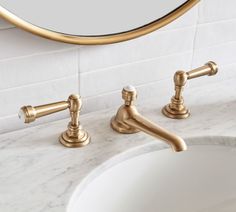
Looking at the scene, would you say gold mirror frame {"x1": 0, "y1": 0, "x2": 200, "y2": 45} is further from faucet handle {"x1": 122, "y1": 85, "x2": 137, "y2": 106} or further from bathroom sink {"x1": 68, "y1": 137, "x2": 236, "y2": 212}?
bathroom sink {"x1": 68, "y1": 137, "x2": 236, "y2": 212}

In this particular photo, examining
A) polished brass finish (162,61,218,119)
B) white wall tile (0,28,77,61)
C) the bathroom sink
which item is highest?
white wall tile (0,28,77,61)

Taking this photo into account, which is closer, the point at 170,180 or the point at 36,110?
the point at 36,110

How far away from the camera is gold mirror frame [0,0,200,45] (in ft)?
2.80

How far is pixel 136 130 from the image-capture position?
3.28ft

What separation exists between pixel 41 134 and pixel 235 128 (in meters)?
0.39

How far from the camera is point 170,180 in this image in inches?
40.4

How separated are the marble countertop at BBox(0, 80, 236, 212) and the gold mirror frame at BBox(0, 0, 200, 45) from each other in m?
0.17

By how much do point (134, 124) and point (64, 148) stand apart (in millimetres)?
138

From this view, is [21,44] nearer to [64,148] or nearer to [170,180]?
[64,148]

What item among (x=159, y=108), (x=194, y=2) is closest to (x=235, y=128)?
(x=159, y=108)

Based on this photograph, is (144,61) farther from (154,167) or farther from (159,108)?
(154,167)

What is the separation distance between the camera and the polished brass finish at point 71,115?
34.6 inches

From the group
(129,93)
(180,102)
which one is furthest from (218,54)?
(129,93)

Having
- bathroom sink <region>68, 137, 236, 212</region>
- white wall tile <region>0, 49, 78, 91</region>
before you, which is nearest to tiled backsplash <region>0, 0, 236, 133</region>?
white wall tile <region>0, 49, 78, 91</region>
